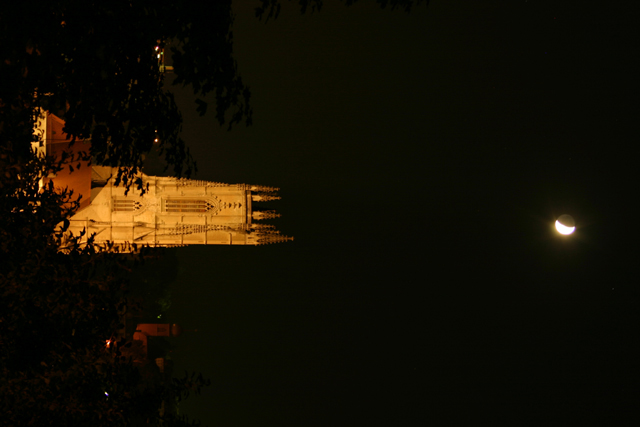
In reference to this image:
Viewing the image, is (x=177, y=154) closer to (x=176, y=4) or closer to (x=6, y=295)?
(x=176, y=4)

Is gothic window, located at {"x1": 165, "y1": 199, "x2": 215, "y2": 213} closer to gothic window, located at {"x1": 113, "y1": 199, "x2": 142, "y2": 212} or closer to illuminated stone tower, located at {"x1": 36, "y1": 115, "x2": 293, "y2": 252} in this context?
illuminated stone tower, located at {"x1": 36, "y1": 115, "x2": 293, "y2": 252}

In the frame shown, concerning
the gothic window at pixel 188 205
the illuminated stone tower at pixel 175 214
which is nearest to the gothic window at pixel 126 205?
the illuminated stone tower at pixel 175 214

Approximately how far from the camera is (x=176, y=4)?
7.77 meters

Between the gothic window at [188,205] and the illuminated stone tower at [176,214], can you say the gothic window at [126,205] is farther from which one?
the gothic window at [188,205]

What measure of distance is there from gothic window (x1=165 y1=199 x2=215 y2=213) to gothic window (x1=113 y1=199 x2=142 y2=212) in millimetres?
2195

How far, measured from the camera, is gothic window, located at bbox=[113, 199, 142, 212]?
42594 mm

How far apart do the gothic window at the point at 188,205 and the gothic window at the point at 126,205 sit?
2.20 meters

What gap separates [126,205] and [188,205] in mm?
4561

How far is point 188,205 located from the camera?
44406 mm

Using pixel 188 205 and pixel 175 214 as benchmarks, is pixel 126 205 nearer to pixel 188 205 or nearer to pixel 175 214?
pixel 175 214

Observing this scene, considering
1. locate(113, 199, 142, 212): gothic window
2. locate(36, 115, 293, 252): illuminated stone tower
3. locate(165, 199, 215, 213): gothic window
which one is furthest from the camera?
locate(165, 199, 215, 213): gothic window

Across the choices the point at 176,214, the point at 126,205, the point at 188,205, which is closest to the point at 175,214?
the point at 176,214

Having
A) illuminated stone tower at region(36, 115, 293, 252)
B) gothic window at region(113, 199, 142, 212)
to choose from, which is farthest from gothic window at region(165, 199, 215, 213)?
gothic window at region(113, 199, 142, 212)

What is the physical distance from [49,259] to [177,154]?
119 inches
